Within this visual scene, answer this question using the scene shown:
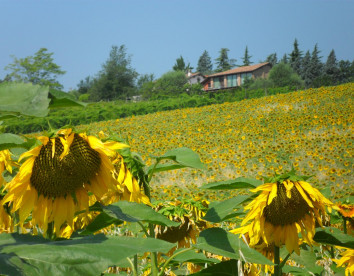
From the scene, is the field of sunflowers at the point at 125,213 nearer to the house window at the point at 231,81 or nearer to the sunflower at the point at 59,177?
the sunflower at the point at 59,177

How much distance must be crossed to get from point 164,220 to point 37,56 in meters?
35.7

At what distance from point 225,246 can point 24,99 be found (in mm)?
478

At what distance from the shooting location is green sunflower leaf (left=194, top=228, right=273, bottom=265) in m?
0.65

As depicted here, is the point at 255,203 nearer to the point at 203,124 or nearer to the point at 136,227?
the point at 136,227

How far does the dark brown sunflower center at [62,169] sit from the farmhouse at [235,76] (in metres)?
41.4

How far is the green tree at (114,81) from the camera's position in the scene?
104 ft

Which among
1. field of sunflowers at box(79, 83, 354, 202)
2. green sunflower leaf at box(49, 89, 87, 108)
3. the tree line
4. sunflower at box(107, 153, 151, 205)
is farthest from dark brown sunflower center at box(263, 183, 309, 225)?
the tree line

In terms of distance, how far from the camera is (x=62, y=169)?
2.34ft

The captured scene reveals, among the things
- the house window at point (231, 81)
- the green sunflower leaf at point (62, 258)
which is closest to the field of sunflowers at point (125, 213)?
the green sunflower leaf at point (62, 258)

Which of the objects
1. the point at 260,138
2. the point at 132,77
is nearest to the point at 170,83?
the point at 132,77

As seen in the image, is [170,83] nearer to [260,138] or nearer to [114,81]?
[114,81]

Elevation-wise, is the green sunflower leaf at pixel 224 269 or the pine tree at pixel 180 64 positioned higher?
the pine tree at pixel 180 64

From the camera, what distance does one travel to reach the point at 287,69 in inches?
1307

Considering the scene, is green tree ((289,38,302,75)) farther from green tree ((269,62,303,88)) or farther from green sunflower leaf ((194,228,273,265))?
green sunflower leaf ((194,228,273,265))
